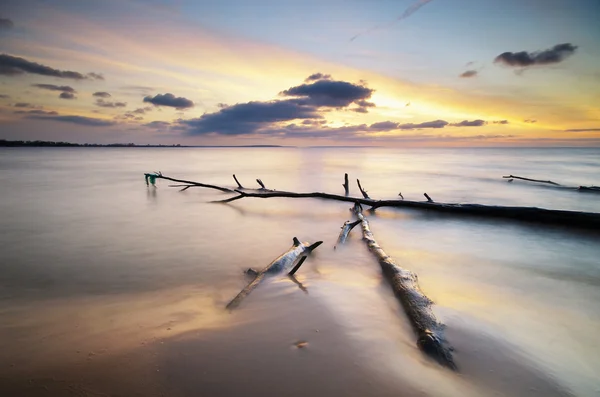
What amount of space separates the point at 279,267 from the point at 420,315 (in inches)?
99.7

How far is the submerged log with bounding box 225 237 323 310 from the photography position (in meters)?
4.18

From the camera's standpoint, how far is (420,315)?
3.50m

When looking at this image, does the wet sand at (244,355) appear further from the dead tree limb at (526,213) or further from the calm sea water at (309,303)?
the dead tree limb at (526,213)

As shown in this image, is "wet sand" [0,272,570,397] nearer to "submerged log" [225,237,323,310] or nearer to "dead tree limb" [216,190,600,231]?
"submerged log" [225,237,323,310]

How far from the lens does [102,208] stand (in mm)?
12672

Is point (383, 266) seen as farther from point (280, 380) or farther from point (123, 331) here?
point (123, 331)

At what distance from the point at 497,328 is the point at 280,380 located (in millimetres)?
2857

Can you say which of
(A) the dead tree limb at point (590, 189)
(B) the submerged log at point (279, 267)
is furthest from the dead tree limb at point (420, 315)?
(A) the dead tree limb at point (590, 189)

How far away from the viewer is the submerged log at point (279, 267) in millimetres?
4176

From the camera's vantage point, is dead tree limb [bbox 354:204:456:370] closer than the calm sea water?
No

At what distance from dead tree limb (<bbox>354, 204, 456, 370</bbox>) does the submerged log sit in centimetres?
150

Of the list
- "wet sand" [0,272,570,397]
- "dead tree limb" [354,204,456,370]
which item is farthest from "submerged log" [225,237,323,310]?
"dead tree limb" [354,204,456,370]

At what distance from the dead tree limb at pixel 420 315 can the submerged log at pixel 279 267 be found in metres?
1.50

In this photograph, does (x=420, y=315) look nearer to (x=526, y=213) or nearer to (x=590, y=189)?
(x=526, y=213)
